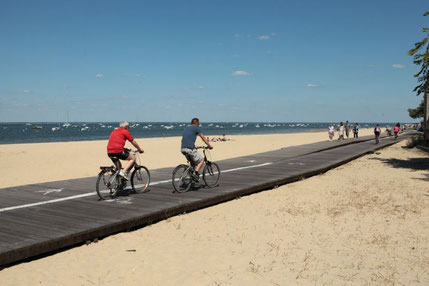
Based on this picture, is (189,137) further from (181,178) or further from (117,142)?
(117,142)

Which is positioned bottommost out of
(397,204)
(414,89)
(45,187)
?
(397,204)

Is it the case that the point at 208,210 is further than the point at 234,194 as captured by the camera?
No

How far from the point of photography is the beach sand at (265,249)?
530cm

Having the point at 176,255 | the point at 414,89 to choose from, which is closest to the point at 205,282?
the point at 176,255

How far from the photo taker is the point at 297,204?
10195mm

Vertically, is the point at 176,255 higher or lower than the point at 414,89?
lower

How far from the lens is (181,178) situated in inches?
387

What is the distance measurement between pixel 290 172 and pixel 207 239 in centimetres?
805

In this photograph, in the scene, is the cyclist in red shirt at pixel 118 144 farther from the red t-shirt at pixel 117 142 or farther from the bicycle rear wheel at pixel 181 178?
the bicycle rear wheel at pixel 181 178

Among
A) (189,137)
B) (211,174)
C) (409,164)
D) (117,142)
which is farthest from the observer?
(409,164)

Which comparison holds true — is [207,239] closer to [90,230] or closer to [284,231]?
[284,231]

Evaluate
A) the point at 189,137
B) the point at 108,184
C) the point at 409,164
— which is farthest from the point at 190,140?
the point at 409,164

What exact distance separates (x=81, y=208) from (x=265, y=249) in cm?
433

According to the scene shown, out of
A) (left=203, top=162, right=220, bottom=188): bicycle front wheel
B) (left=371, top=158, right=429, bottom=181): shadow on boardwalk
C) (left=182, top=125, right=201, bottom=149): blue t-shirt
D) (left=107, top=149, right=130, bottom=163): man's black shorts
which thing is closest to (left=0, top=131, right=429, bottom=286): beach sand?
(left=203, top=162, right=220, bottom=188): bicycle front wheel
